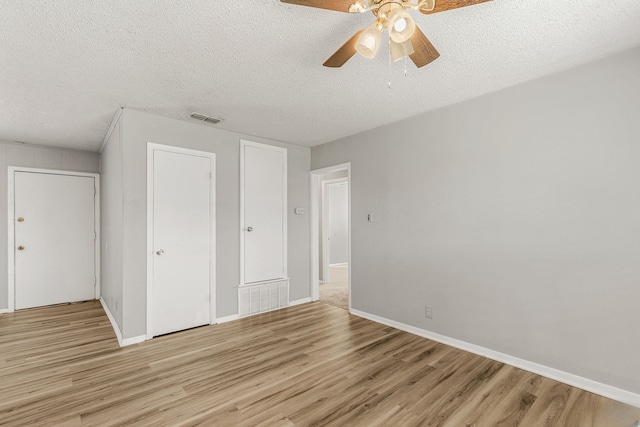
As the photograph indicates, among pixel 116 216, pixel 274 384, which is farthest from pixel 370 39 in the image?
pixel 116 216

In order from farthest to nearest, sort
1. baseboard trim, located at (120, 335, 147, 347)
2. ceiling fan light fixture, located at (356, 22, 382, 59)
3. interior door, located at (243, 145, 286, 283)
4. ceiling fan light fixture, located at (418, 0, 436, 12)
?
1. interior door, located at (243, 145, 286, 283)
2. baseboard trim, located at (120, 335, 147, 347)
3. ceiling fan light fixture, located at (356, 22, 382, 59)
4. ceiling fan light fixture, located at (418, 0, 436, 12)

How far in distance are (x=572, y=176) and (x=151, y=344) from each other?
425 cm

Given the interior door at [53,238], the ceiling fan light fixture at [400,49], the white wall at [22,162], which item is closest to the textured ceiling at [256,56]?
the ceiling fan light fixture at [400,49]

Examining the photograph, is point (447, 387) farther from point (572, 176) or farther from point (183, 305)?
point (183, 305)

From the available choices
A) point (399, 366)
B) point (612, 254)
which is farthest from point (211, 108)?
point (612, 254)

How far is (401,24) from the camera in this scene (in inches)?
56.7

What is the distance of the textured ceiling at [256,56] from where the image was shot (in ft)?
5.77

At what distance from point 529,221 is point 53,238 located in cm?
643

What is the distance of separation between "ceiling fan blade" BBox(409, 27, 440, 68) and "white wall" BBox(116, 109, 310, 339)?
279cm

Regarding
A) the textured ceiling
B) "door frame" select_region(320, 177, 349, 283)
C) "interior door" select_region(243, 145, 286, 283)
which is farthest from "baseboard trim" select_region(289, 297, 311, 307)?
the textured ceiling

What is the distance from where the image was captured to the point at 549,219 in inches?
98.9

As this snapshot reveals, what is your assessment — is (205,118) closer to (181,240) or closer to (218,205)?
(218,205)

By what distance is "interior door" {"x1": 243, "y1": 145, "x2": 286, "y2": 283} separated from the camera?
13.7 ft

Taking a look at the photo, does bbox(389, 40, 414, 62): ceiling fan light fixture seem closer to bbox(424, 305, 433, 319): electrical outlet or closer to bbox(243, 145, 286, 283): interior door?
bbox(424, 305, 433, 319): electrical outlet
